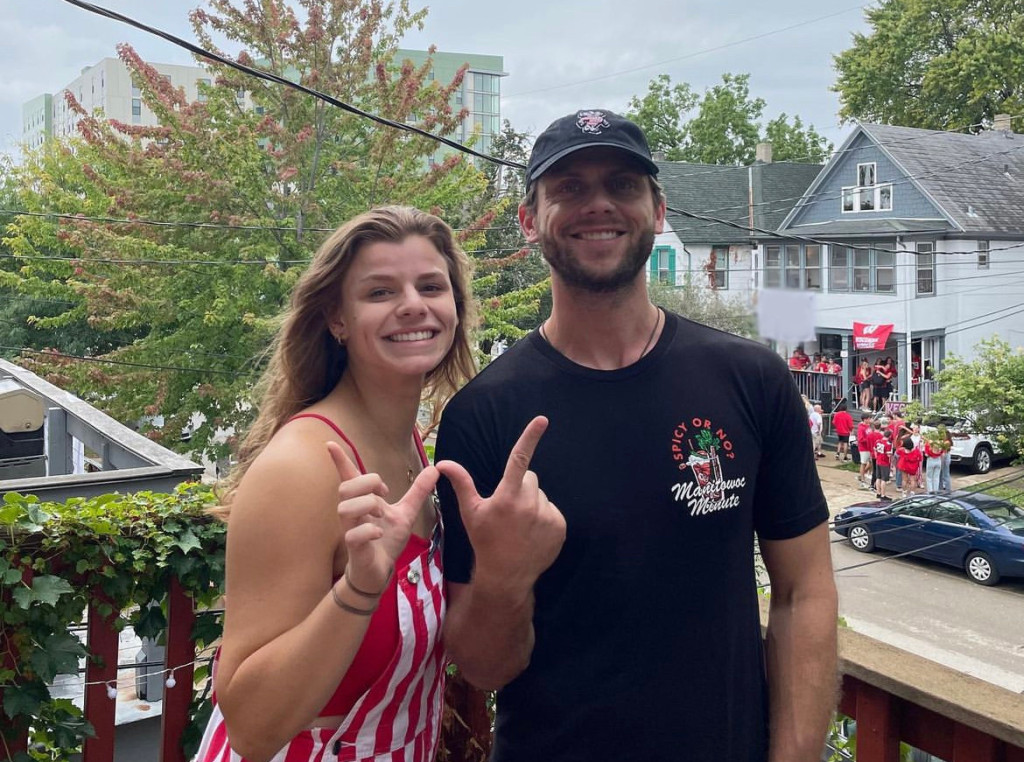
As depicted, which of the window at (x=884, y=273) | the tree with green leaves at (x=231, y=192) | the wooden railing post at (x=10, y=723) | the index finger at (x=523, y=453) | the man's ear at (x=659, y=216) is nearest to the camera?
the index finger at (x=523, y=453)

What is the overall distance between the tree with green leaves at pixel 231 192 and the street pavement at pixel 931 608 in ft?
21.9

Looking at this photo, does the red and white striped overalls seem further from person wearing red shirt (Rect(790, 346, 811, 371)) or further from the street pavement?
the street pavement

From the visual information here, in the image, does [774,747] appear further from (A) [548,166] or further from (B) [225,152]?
(B) [225,152]

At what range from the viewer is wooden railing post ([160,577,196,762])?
6.74ft

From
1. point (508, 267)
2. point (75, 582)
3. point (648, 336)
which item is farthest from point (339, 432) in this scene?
point (508, 267)

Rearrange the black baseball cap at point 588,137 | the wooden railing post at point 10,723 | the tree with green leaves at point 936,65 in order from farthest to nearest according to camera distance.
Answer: the tree with green leaves at point 936,65, the wooden railing post at point 10,723, the black baseball cap at point 588,137

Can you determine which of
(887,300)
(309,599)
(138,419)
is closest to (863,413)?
(887,300)

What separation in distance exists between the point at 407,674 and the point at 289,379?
582mm

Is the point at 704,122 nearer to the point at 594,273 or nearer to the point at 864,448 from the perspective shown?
the point at 864,448

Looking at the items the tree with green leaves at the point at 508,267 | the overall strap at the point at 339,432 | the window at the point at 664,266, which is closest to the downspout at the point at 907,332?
the window at the point at 664,266

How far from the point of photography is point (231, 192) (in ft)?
36.4

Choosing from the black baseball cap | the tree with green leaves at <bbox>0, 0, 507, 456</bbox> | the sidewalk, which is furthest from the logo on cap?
A: the sidewalk

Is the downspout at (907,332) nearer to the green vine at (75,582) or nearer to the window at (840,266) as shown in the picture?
the window at (840,266)

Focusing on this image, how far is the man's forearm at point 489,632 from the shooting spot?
56.0 inches
